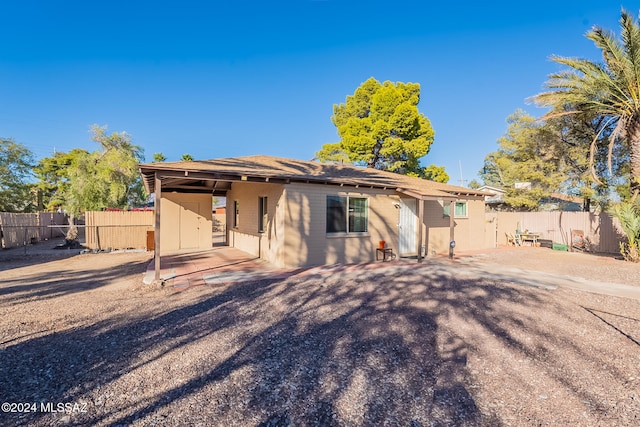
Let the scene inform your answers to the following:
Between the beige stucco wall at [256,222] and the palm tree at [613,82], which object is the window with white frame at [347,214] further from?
the palm tree at [613,82]

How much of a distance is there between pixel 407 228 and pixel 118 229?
41.7 feet

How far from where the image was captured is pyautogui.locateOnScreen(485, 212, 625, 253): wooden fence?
13578mm

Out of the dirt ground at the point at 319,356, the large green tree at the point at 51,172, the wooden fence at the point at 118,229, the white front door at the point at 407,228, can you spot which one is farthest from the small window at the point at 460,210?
the large green tree at the point at 51,172

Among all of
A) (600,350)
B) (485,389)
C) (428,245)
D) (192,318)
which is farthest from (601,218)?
(192,318)

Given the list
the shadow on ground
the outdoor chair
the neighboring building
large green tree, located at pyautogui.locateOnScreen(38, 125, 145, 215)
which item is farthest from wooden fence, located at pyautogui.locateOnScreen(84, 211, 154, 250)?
the neighboring building

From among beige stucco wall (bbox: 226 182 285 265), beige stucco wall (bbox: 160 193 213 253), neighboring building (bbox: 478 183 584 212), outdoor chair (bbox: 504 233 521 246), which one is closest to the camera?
beige stucco wall (bbox: 226 182 285 265)

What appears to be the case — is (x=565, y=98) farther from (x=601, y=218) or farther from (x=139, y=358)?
(x=139, y=358)

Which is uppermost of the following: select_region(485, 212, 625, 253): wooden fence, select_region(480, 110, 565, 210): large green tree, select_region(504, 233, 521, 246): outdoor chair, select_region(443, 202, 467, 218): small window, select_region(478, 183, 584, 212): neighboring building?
select_region(480, 110, 565, 210): large green tree

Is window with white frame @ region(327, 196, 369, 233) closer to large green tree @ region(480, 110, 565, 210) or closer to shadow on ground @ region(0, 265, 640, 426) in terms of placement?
shadow on ground @ region(0, 265, 640, 426)

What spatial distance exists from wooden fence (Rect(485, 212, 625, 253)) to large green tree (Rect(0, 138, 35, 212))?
24.4m

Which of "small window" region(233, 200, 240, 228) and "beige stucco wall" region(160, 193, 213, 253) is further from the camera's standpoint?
"small window" region(233, 200, 240, 228)

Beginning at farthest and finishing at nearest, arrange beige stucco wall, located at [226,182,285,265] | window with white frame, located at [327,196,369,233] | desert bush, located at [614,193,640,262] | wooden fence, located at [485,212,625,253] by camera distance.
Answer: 1. wooden fence, located at [485,212,625,253]
2. desert bush, located at [614,193,640,262]
3. window with white frame, located at [327,196,369,233]
4. beige stucco wall, located at [226,182,285,265]

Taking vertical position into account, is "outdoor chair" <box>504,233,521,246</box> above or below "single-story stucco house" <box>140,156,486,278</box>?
below

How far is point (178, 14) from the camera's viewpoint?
12.7 metres
